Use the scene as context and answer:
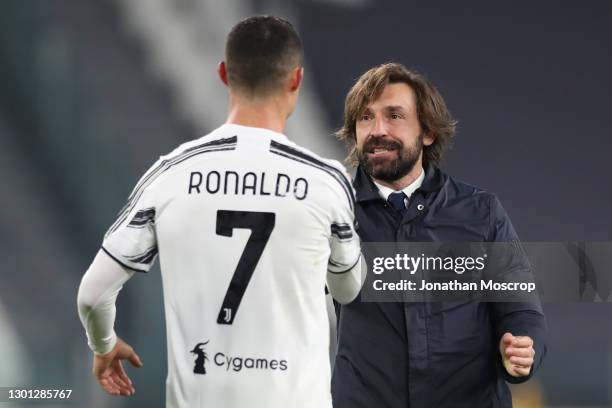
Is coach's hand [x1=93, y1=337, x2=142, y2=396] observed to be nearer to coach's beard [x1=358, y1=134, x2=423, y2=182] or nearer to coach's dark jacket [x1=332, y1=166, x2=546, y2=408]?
coach's dark jacket [x1=332, y1=166, x2=546, y2=408]

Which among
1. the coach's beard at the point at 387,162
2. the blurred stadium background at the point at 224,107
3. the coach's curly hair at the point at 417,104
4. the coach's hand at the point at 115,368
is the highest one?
the blurred stadium background at the point at 224,107

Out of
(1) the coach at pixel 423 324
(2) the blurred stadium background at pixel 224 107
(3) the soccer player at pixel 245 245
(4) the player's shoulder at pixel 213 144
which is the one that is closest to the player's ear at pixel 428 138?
(1) the coach at pixel 423 324

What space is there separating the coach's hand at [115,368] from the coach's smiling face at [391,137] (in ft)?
3.34

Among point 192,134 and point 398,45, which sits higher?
point 398,45

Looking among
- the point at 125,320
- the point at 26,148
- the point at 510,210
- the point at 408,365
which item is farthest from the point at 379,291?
the point at 26,148

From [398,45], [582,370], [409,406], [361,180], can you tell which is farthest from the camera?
[398,45]

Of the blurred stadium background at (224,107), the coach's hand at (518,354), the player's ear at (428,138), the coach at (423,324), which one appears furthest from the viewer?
the blurred stadium background at (224,107)

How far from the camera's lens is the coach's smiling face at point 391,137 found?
2.91 m

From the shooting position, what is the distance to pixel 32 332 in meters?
6.52

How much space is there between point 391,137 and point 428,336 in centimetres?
62

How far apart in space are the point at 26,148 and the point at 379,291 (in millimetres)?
4907

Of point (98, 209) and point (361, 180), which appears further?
point (98, 209)

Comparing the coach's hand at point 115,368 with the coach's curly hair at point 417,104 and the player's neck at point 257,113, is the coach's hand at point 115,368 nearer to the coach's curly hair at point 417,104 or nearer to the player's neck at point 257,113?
the player's neck at point 257,113

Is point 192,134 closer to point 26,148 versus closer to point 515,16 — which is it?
point 26,148
